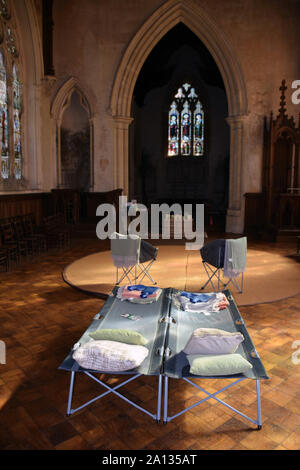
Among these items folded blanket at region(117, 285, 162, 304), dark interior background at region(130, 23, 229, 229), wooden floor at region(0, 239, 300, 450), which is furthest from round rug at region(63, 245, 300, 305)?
dark interior background at region(130, 23, 229, 229)

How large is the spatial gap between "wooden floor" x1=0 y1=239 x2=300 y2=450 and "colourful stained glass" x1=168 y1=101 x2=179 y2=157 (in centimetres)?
1582

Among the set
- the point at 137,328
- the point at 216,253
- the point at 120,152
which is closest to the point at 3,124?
the point at 120,152

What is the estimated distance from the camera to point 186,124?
Result: 64.5 feet

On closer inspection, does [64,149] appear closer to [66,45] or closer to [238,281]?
[66,45]

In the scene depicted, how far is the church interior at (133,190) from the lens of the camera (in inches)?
118

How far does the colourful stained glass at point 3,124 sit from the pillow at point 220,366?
8840 millimetres

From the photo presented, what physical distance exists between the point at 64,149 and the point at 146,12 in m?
5.00

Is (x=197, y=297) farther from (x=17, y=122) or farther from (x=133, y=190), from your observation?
(x=133, y=190)

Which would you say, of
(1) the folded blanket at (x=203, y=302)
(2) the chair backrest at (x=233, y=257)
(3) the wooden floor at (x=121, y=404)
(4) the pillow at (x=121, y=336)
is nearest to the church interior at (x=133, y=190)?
(3) the wooden floor at (x=121, y=404)

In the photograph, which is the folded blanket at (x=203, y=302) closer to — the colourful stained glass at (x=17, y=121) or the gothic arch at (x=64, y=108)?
the colourful stained glass at (x=17, y=121)

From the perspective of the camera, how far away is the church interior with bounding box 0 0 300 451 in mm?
2988

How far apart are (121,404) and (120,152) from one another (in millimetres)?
10548

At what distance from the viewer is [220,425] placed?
9.35ft

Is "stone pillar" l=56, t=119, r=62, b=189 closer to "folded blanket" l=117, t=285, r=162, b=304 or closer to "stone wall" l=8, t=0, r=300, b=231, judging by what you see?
"stone wall" l=8, t=0, r=300, b=231
